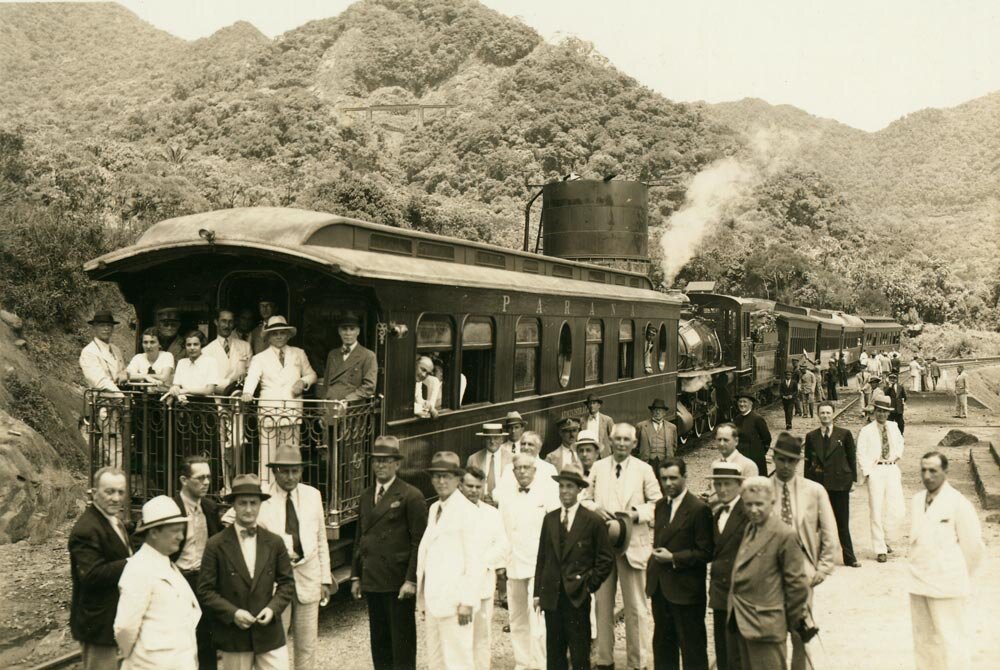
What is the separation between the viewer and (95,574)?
15.6 feet

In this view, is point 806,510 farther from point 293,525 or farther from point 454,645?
point 293,525

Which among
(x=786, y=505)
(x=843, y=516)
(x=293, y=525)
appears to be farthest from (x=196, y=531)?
(x=843, y=516)

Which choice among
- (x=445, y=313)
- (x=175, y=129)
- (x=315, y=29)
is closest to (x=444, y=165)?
(x=175, y=129)

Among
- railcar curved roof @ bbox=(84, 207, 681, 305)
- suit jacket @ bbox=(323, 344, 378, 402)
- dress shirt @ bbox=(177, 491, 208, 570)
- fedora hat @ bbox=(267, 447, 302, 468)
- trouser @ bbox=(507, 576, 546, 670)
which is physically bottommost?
trouser @ bbox=(507, 576, 546, 670)

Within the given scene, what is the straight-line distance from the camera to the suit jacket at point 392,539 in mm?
5773

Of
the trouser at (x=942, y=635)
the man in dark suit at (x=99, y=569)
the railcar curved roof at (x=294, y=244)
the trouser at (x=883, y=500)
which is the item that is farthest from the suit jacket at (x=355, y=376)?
the trouser at (x=883, y=500)

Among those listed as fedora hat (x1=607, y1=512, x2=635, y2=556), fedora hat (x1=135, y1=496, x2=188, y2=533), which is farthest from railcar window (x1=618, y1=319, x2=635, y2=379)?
fedora hat (x1=135, y1=496, x2=188, y2=533)

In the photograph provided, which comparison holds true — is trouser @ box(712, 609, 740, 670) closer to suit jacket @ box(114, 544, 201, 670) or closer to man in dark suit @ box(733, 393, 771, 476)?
suit jacket @ box(114, 544, 201, 670)

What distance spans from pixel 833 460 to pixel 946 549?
3.44 m

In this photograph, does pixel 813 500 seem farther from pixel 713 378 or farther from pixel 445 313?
pixel 713 378

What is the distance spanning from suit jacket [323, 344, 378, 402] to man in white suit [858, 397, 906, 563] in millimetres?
5494

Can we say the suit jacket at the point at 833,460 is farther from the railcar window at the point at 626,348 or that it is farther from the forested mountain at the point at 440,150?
the forested mountain at the point at 440,150

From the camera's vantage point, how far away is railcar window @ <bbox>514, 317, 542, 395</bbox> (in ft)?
33.5

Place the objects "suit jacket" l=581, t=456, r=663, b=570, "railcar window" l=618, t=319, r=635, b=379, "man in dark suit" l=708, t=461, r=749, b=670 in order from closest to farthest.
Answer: "man in dark suit" l=708, t=461, r=749, b=670 → "suit jacket" l=581, t=456, r=663, b=570 → "railcar window" l=618, t=319, r=635, b=379
